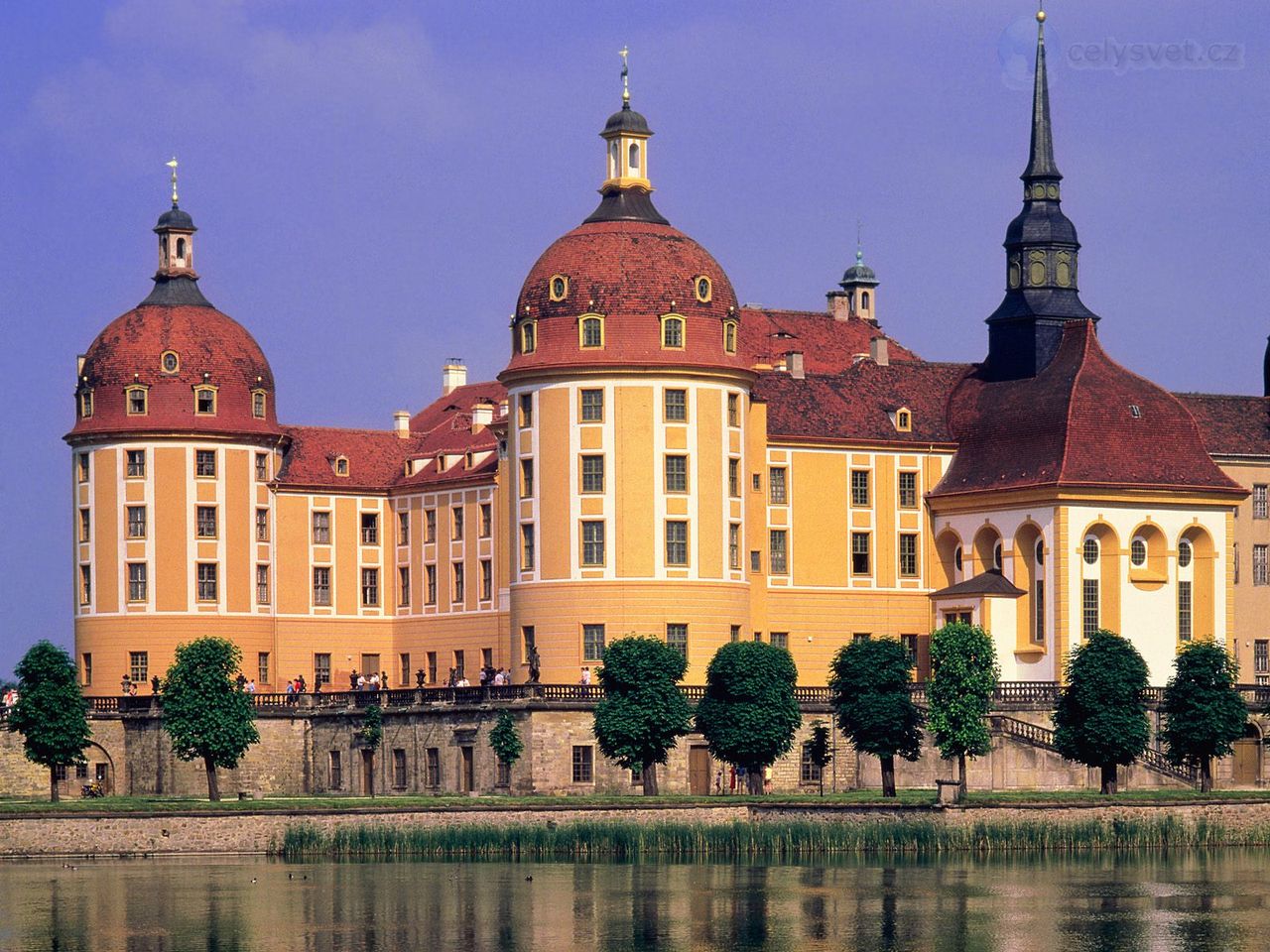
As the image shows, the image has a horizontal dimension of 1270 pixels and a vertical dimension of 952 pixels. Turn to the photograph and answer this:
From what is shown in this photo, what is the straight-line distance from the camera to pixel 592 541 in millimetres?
111750

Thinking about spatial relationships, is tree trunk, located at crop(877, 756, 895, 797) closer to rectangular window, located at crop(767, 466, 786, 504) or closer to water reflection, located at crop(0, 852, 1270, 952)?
water reflection, located at crop(0, 852, 1270, 952)

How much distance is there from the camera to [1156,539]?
377 feet

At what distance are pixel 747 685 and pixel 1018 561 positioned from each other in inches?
633

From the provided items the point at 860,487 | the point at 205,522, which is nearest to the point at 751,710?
the point at 860,487

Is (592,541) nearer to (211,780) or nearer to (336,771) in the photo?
(336,771)

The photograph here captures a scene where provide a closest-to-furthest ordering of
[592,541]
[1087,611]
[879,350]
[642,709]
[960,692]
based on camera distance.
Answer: [960,692], [642,709], [592,541], [1087,611], [879,350]

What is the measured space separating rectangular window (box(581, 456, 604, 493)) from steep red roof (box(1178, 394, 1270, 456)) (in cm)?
2268

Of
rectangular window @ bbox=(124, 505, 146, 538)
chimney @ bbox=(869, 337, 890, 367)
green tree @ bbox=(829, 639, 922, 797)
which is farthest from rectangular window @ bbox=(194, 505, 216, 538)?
green tree @ bbox=(829, 639, 922, 797)

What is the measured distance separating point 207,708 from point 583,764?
1201cm

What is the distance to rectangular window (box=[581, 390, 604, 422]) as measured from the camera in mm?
111875

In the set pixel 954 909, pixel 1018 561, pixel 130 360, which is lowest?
pixel 954 909

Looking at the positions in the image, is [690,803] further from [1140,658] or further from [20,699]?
[20,699]

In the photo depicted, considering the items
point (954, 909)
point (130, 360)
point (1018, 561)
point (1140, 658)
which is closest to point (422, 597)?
point (130, 360)

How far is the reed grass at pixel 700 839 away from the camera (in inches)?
3693
